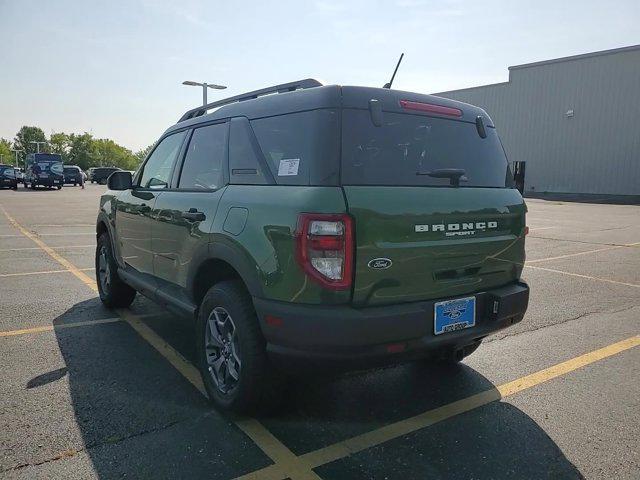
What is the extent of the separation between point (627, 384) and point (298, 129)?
293 centimetres

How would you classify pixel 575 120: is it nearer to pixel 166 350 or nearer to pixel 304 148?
pixel 166 350

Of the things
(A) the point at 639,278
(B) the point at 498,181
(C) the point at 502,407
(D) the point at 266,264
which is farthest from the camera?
(A) the point at 639,278

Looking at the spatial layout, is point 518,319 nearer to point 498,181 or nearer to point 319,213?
point 498,181

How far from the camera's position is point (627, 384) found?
3.54 meters

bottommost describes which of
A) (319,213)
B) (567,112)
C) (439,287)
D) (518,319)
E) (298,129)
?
(518,319)

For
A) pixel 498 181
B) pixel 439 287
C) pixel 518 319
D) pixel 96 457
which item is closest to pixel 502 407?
pixel 518 319

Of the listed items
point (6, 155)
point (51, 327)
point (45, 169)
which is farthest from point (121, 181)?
point (6, 155)

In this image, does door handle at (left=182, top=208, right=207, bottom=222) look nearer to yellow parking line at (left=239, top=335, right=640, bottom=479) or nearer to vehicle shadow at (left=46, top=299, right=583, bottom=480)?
vehicle shadow at (left=46, top=299, right=583, bottom=480)

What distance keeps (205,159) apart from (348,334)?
1.83 metres

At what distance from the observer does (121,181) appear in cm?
474

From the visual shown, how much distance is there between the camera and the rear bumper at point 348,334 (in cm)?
248

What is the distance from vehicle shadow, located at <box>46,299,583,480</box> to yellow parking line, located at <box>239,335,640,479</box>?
1.8 inches

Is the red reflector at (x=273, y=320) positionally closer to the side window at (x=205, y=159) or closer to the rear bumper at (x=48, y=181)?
the side window at (x=205, y=159)

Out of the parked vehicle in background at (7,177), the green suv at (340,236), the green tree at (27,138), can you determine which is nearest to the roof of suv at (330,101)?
the green suv at (340,236)
